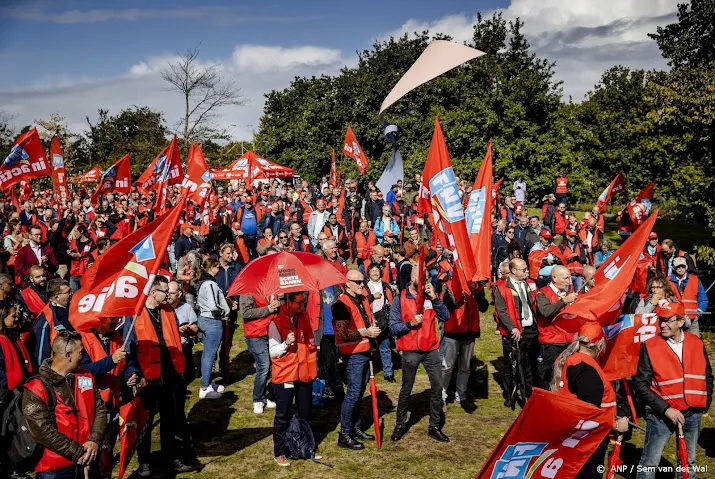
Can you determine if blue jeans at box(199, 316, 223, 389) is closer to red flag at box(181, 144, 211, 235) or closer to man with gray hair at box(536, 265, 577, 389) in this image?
man with gray hair at box(536, 265, 577, 389)

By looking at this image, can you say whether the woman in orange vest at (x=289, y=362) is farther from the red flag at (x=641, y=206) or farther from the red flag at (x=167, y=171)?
the red flag at (x=641, y=206)

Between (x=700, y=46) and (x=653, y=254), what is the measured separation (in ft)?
25.3

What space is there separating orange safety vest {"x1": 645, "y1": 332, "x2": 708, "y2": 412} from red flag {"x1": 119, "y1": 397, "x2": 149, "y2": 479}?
544cm

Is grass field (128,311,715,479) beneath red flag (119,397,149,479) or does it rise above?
beneath

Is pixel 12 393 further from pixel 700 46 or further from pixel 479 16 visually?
pixel 479 16

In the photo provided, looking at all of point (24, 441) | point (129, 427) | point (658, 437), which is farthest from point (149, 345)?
point (658, 437)

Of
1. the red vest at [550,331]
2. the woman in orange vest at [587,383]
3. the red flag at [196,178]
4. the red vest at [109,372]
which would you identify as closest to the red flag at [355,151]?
the red flag at [196,178]

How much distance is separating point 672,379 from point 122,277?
558 cm

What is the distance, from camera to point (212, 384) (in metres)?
10.1

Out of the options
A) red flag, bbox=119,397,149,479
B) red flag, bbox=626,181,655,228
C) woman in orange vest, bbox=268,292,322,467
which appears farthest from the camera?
red flag, bbox=626,181,655,228

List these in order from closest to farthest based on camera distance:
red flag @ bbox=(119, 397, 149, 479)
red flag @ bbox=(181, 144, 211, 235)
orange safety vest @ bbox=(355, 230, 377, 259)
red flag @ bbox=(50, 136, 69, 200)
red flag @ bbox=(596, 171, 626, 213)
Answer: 1. red flag @ bbox=(119, 397, 149, 479)
2. red flag @ bbox=(181, 144, 211, 235)
3. orange safety vest @ bbox=(355, 230, 377, 259)
4. red flag @ bbox=(596, 171, 626, 213)
5. red flag @ bbox=(50, 136, 69, 200)

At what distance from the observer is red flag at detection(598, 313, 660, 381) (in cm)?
689

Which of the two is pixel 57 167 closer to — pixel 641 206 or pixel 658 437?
pixel 641 206

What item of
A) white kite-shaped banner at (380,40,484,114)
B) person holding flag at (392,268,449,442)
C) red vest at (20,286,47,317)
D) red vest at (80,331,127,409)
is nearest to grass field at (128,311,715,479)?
person holding flag at (392,268,449,442)
